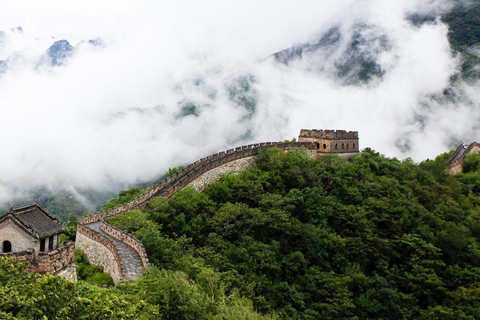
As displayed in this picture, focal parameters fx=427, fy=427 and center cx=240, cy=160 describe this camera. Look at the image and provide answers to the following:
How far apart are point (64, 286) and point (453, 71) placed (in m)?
81.8

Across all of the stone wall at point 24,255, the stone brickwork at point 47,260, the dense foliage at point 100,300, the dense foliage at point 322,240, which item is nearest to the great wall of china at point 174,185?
the dense foliage at point 322,240

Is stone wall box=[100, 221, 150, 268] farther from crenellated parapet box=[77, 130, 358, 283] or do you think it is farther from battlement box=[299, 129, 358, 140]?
battlement box=[299, 129, 358, 140]

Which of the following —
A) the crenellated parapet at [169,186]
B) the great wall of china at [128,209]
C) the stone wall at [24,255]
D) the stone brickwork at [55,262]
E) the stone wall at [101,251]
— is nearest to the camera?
the stone wall at [24,255]

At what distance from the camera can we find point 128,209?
2567 cm

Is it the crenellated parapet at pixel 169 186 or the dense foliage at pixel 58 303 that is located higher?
the crenellated parapet at pixel 169 186

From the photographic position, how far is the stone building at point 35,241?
13719 millimetres

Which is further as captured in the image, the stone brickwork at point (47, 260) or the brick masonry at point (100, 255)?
the brick masonry at point (100, 255)

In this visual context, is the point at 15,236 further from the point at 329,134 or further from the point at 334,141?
the point at 334,141

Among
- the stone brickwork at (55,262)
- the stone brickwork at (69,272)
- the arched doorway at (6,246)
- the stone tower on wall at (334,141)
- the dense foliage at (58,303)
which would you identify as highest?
the stone tower on wall at (334,141)

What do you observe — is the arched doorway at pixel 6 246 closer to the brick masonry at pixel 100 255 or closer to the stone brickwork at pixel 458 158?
the brick masonry at pixel 100 255

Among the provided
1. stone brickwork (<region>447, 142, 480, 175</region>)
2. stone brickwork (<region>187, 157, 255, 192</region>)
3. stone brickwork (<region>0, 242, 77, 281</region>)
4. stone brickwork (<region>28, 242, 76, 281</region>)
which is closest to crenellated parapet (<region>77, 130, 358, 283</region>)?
stone brickwork (<region>187, 157, 255, 192</region>)

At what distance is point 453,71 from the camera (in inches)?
3024

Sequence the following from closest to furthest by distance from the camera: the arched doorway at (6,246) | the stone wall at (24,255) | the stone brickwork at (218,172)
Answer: the stone wall at (24,255) → the arched doorway at (6,246) → the stone brickwork at (218,172)

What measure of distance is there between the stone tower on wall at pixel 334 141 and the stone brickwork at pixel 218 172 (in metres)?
7.35
